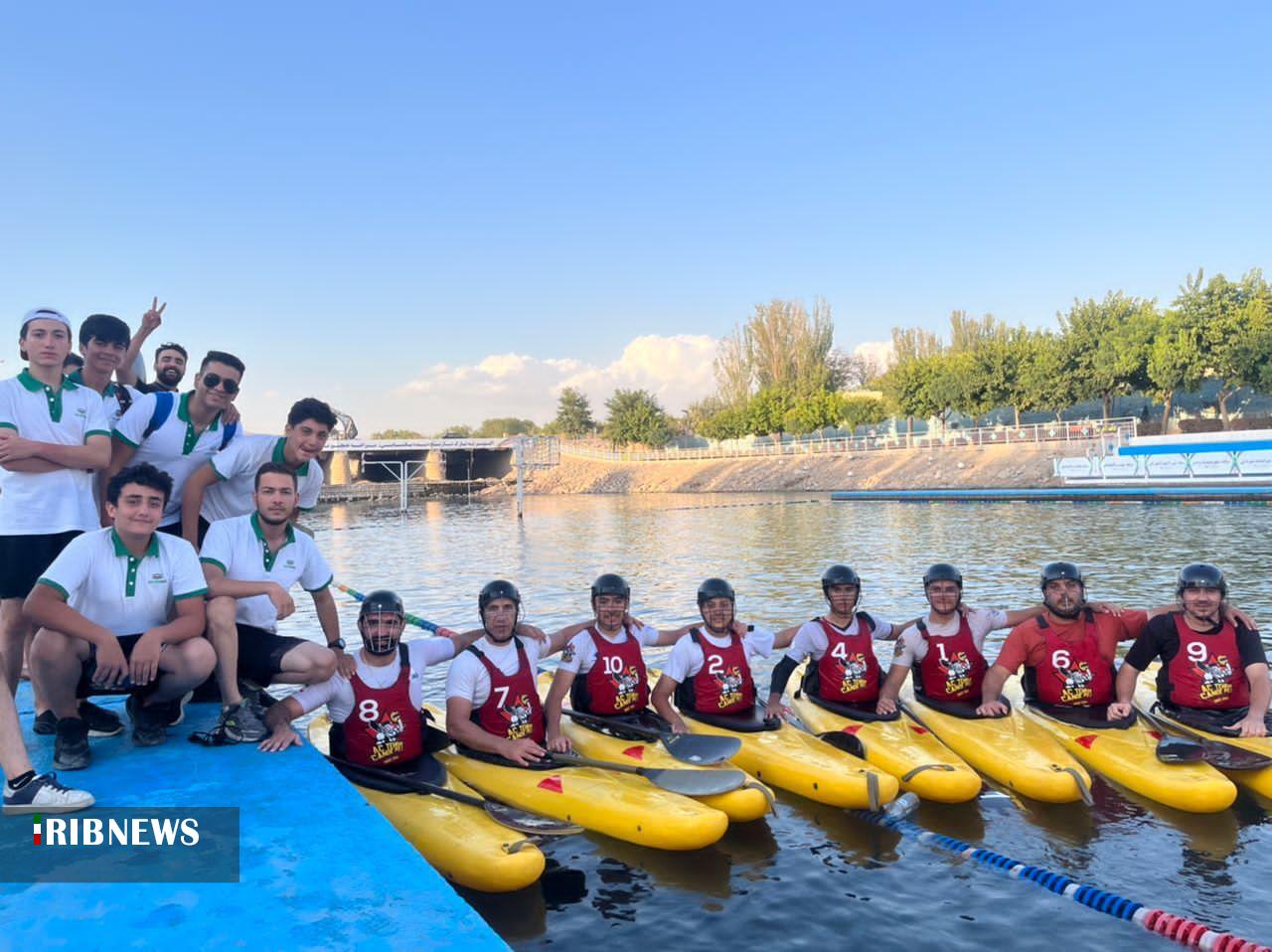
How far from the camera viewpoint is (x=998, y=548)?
25.4 m

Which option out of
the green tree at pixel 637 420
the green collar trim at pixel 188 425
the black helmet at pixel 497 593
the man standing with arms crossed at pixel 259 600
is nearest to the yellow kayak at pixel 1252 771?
the black helmet at pixel 497 593

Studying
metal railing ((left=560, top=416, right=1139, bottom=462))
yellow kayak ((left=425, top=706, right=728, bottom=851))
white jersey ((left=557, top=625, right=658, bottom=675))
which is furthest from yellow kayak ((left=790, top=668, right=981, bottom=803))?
metal railing ((left=560, top=416, right=1139, bottom=462))

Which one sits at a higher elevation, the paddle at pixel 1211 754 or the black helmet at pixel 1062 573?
the black helmet at pixel 1062 573

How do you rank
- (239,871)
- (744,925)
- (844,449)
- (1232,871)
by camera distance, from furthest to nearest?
(844,449) → (1232,871) → (744,925) → (239,871)

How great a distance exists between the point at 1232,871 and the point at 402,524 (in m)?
43.4

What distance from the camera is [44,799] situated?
465cm

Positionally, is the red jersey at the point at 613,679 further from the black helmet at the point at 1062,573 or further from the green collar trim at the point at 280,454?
the black helmet at the point at 1062,573

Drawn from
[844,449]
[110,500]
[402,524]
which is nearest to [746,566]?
[110,500]

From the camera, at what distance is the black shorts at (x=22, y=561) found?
5684mm

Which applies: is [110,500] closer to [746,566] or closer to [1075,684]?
[1075,684]

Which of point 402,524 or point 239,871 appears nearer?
point 239,871

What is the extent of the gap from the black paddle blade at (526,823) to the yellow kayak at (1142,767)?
4.76 m

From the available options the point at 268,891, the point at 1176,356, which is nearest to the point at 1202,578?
the point at 268,891

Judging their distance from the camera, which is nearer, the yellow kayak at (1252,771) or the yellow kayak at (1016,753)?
the yellow kayak at (1252,771)
